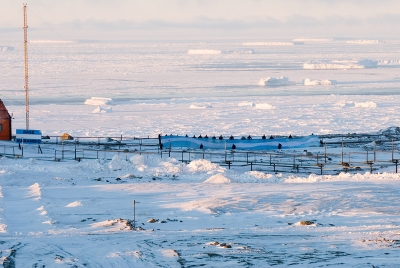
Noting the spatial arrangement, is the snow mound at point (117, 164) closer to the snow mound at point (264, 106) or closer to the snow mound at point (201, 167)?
the snow mound at point (201, 167)

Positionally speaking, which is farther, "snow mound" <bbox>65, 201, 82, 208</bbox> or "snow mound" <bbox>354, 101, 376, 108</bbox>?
"snow mound" <bbox>354, 101, 376, 108</bbox>

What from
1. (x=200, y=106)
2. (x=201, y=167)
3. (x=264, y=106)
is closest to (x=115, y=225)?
(x=201, y=167)

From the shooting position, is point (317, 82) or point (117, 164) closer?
point (117, 164)

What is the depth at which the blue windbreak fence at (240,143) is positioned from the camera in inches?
1193

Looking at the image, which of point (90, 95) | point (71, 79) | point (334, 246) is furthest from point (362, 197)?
point (71, 79)

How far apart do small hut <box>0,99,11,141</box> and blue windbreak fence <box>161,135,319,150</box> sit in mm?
6985

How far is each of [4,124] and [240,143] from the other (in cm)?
1047

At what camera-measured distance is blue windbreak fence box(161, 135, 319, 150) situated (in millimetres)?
30297

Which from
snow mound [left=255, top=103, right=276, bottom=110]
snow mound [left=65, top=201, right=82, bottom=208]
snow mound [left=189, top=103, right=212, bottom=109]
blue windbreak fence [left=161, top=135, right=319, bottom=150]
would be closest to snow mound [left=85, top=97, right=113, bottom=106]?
snow mound [left=189, top=103, right=212, bottom=109]

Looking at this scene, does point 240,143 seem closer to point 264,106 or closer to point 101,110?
point 101,110

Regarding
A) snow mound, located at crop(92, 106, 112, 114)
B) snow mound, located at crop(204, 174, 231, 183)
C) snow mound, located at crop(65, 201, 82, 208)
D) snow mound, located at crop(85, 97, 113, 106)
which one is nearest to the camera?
snow mound, located at crop(65, 201, 82, 208)

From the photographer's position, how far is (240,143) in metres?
30.3

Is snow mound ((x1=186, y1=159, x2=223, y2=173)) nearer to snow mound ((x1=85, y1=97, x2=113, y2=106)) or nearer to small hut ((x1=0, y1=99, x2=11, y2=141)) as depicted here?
small hut ((x1=0, y1=99, x2=11, y2=141))

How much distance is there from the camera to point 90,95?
5756 centimetres
